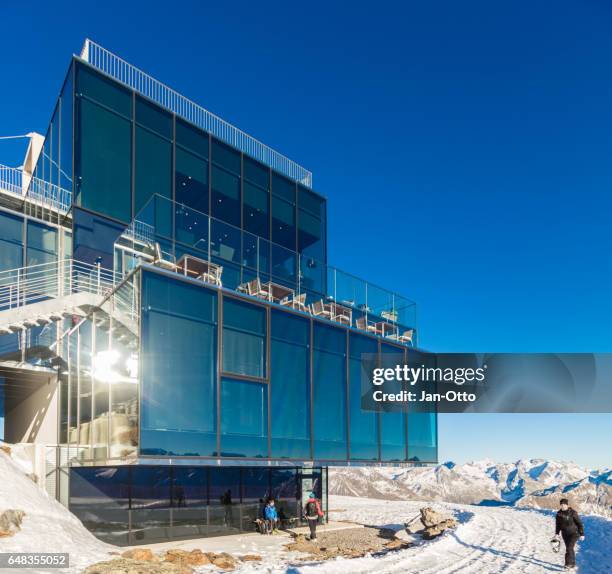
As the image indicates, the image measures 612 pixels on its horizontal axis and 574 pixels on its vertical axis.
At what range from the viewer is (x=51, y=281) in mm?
22656

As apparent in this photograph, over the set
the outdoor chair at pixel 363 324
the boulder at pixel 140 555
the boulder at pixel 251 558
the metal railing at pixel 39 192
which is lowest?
the boulder at pixel 251 558

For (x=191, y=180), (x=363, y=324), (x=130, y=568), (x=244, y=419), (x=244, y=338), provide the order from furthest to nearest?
(x=191, y=180) → (x=363, y=324) → (x=244, y=338) → (x=244, y=419) → (x=130, y=568)

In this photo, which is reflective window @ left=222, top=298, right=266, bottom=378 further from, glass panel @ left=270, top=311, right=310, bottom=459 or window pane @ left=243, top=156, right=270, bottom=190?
window pane @ left=243, top=156, right=270, bottom=190

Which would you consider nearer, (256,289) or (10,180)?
(256,289)

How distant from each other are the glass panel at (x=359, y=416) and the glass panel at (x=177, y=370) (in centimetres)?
672

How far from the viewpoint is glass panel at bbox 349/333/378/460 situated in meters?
22.4

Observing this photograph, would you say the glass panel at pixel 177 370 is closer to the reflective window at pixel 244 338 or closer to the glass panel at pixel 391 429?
the reflective window at pixel 244 338

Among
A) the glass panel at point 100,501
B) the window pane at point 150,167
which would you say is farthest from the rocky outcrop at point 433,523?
the window pane at point 150,167

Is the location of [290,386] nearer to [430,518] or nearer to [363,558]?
[430,518]

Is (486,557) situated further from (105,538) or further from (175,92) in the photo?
(175,92)

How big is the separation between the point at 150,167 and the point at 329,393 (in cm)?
1222

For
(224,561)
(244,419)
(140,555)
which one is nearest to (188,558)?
(224,561)

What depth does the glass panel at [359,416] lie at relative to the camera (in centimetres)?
2238

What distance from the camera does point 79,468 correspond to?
18.9 meters
